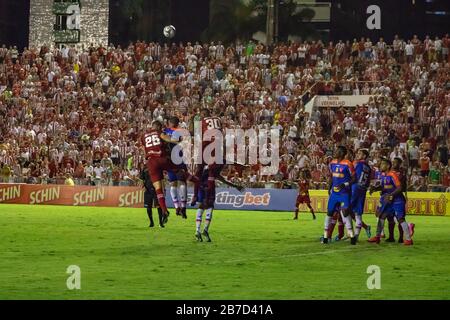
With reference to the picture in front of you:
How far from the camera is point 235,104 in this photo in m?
42.7

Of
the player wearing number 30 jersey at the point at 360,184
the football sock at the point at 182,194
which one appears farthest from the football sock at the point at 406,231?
the football sock at the point at 182,194

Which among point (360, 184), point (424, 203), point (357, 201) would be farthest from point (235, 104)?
point (357, 201)

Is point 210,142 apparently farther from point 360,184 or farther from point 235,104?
point 235,104

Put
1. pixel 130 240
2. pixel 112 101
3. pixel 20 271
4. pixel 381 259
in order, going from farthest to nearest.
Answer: pixel 112 101, pixel 130 240, pixel 381 259, pixel 20 271

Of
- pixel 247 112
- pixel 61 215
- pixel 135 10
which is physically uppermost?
pixel 135 10

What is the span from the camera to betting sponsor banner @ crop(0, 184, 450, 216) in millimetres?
37125

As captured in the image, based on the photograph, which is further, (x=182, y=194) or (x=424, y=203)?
(x=424, y=203)

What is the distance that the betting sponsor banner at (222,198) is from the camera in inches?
1462

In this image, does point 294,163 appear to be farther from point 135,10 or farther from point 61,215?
point 135,10

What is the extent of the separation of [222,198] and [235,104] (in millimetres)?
5256

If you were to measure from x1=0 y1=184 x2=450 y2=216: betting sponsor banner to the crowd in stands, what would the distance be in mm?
382
